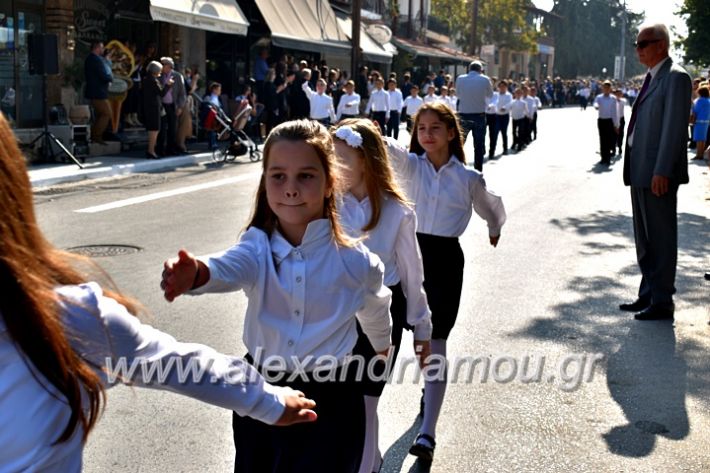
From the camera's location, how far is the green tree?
24.6 metres

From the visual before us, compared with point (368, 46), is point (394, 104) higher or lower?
lower

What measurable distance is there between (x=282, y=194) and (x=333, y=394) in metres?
0.66

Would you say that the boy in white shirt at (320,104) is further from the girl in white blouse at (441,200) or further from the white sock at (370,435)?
the white sock at (370,435)

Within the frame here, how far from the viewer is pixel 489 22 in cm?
6844

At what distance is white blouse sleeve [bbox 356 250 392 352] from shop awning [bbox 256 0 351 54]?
74.7 ft

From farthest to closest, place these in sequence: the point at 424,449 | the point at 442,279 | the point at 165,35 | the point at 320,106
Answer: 1. the point at 165,35
2. the point at 320,106
3. the point at 442,279
4. the point at 424,449

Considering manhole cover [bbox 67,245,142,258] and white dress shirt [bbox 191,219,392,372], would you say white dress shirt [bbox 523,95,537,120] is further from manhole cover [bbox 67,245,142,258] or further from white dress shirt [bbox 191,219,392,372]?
white dress shirt [bbox 191,219,392,372]

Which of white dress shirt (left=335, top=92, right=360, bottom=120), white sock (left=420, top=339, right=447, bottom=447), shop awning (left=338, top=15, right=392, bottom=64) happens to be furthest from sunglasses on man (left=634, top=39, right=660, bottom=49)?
shop awning (left=338, top=15, right=392, bottom=64)

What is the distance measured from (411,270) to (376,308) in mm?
835

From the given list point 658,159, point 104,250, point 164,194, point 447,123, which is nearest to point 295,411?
point 447,123

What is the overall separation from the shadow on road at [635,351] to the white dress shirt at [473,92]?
871cm

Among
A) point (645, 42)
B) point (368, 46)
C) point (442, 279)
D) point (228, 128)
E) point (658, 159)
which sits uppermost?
point (368, 46)

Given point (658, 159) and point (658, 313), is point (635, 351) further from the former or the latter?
point (658, 159)

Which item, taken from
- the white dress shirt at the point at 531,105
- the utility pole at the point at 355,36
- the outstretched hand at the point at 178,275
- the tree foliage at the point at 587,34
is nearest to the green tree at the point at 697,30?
the white dress shirt at the point at 531,105
